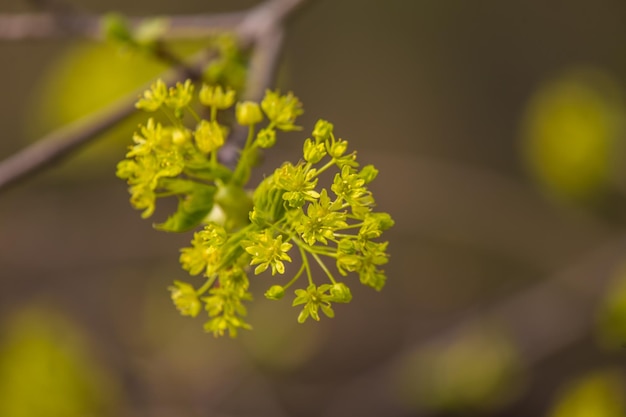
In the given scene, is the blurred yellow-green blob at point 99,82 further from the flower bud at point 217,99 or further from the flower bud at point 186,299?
the flower bud at point 186,299

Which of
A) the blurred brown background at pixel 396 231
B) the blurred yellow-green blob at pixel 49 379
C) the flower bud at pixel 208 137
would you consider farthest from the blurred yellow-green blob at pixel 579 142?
the blurred yellow-green blob at pixel 49 379

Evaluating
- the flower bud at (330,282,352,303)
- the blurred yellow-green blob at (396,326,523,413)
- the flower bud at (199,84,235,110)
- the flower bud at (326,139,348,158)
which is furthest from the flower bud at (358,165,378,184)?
the blurred yellow-green blob at (396,326,523,413)

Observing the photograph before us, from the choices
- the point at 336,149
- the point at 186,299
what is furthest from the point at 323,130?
the point at 186,299

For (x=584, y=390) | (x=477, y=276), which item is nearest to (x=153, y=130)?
(x=584, y=390)

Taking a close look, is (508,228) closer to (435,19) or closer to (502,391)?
(502,391)

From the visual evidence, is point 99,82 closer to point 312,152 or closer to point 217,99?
point 217,99

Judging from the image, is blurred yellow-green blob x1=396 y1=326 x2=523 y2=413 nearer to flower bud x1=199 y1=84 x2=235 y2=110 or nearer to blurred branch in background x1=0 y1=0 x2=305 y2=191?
blurred branch in background x1=0 y1=0 x2=305 y2=191
